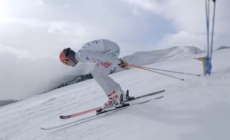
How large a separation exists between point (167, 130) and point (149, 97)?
8.22ft

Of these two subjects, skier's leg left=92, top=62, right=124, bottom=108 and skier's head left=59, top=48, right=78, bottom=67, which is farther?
skier's head left=59, top=48, right=78, bottom=67

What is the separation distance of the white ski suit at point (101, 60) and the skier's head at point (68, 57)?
0.18 m

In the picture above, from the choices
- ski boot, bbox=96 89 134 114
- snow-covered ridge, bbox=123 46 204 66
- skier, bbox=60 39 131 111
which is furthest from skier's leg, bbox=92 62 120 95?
snow-covered ridge, bbox=123 46 204 66

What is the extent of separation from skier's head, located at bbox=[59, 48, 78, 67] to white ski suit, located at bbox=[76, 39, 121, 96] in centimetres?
18

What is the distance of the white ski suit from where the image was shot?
5328 mm

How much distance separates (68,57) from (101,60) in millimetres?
1055

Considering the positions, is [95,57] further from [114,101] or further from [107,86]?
[114,101]

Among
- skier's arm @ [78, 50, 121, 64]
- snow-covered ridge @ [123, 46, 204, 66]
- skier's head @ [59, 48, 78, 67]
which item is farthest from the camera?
snow-covered ridge @ [123, 46, 204, 66]

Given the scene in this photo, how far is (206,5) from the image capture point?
6176 mm

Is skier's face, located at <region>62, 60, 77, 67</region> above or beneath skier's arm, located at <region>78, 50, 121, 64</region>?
beneath

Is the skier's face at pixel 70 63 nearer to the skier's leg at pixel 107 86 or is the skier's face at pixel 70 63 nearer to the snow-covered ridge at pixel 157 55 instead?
the skier's leg at pixel 107 86

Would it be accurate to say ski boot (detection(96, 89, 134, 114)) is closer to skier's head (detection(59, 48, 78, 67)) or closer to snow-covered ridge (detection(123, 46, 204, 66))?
skier's head (detection(59, 48, 78, 67))

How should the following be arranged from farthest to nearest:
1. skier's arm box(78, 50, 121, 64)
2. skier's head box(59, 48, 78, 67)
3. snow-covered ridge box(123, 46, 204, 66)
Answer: snow-covered ridge box(123, 46, 204, 66)
skier's head box(59, 48, 78, 67)
skier's arm box(78, 50, 121, 64)

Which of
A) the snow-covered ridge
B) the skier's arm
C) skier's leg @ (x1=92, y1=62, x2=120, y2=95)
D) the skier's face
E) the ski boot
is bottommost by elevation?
the ski boot
